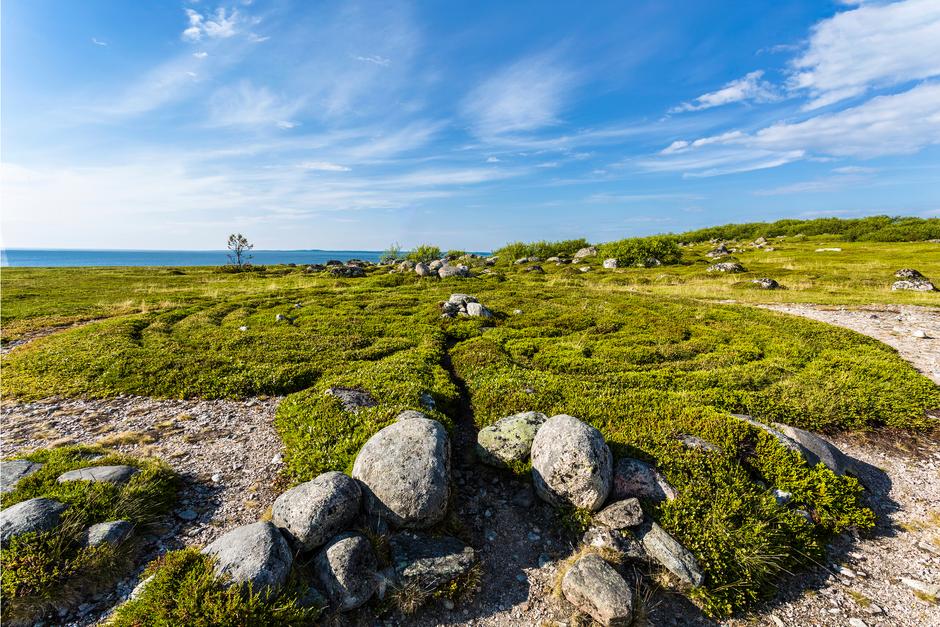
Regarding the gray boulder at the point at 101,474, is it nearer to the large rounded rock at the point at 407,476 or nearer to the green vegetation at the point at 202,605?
the green vegetation at the point at 202,605

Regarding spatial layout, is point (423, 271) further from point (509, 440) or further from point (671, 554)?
point (671, 554)

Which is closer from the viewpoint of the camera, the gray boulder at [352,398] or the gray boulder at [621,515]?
the gray boulder at [621,515]

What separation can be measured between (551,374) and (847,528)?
9851 mm

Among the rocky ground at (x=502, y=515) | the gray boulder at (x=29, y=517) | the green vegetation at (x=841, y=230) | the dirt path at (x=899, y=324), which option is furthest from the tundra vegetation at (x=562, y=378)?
the green vegetation at (x=841, y=230)

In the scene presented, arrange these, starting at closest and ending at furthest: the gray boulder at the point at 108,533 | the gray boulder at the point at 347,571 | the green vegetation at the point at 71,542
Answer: the green vegetation at the point at 71,542, the gray boulder at the point at 347,571, the gray boulder at the point at 108,533

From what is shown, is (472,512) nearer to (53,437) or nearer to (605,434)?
(605,434)

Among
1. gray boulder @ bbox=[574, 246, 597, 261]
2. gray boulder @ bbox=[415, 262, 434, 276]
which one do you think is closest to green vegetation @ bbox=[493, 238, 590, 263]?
gray boulder @ bbox=[574, 246, 597, 261]

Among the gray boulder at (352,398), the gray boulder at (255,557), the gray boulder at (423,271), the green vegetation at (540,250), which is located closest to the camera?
the gray boulder at (255,557)

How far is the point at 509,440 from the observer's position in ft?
36.7

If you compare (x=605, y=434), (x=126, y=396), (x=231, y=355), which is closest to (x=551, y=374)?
(x=605, y=434)

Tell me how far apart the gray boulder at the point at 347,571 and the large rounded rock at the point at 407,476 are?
937 millimetres

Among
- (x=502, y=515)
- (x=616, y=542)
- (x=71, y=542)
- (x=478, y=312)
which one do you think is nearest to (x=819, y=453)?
(x=616, y=542)

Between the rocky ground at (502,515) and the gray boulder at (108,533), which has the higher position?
the gray boulder at (108,533)

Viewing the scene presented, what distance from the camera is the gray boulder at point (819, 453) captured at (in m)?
10.4
